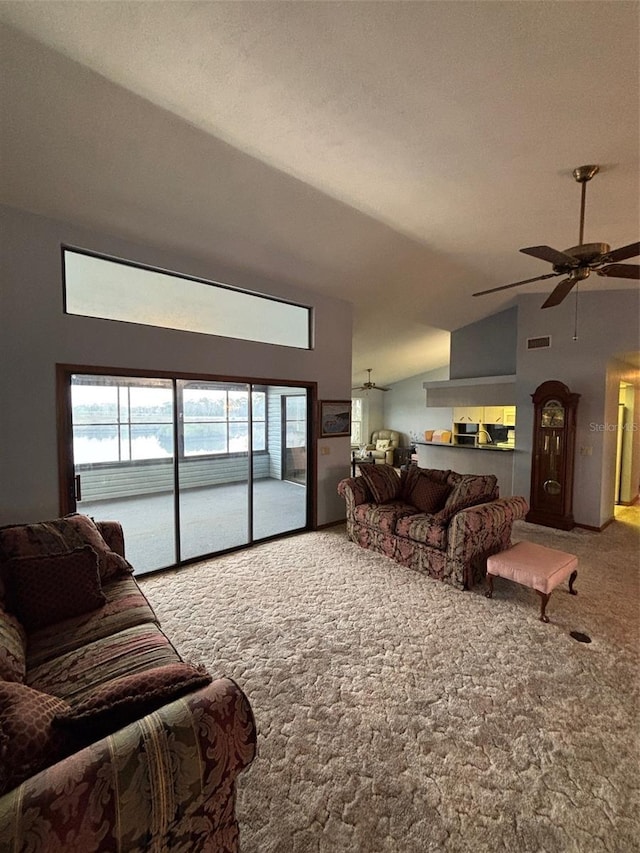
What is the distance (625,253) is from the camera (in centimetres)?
239

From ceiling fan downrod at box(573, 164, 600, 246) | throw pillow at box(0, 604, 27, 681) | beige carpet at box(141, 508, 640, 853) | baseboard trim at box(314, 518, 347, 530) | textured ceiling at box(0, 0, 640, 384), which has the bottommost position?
beige carpet at box(141, 508, 640, 853)

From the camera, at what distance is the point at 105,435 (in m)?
3.60

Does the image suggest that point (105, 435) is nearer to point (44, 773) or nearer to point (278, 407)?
point (278, 407)

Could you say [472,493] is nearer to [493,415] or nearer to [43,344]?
[43,344]

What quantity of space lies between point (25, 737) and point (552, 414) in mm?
6020

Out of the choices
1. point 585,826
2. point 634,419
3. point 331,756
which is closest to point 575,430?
point 634,419

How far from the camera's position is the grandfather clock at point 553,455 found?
16.8ft

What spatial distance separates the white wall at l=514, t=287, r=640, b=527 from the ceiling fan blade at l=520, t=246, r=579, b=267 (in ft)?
10.4

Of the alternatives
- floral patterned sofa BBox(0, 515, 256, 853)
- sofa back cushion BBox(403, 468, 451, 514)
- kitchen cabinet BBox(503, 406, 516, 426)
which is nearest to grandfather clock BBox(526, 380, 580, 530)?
sofa back cushion BBox(403, 468, 451, 514)

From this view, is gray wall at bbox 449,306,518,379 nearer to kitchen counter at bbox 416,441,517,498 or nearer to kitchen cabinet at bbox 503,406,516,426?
kitchen cabinet at bbox 503,406,516,426

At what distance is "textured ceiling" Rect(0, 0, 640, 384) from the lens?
5.54ft

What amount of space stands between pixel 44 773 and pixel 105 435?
315 centimetres

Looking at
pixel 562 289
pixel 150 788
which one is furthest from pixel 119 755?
pixel 562 289

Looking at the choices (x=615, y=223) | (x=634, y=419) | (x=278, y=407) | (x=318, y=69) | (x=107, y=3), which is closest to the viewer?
(x=107, y=3)
